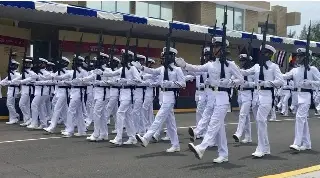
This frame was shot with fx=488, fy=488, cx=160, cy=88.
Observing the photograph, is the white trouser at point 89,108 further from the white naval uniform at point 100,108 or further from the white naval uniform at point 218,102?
the white naval uniform at point 218,102

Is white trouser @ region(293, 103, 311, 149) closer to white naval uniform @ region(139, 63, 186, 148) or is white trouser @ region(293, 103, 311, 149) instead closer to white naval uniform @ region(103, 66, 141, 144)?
white naval uniform @ region(139, 63, 186, 148)

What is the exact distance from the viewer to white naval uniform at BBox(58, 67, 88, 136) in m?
12.0

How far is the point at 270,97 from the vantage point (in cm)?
949

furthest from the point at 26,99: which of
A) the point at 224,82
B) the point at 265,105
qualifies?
the point at 265,105

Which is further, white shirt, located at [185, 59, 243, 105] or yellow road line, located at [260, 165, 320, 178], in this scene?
white shirt, located at [185, 59, 243, 105]

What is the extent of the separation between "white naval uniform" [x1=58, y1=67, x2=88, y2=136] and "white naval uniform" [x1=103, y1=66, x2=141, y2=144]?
54.6 inches

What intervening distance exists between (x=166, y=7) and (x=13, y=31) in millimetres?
10130

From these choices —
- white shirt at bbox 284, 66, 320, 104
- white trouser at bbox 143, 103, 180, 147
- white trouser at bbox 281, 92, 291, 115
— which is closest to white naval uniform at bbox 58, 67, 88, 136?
white trouser at bbox 143, 103, 180, 147

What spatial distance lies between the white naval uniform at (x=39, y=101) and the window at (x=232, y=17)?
1811 centimetres

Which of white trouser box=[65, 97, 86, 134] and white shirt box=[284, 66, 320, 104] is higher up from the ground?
white shirt box=[284, 66, 320, 104]

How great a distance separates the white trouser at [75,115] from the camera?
12.1 m

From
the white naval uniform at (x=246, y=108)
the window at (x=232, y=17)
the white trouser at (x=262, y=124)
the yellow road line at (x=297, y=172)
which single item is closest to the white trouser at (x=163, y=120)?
the white trouser at (x=262, y=124)

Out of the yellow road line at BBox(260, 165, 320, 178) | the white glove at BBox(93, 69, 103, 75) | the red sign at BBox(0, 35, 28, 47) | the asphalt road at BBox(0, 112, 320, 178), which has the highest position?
the red sign at BBox(0, 35, 28, 47)

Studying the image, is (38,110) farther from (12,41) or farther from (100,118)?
(12,41)
